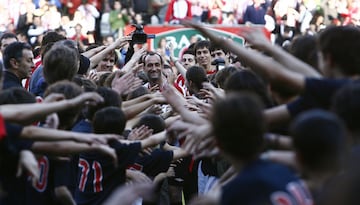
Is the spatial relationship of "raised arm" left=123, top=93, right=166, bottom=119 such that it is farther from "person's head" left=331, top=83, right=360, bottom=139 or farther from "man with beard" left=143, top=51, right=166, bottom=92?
"person's head" left=331, top=83, right=360, bottom=139

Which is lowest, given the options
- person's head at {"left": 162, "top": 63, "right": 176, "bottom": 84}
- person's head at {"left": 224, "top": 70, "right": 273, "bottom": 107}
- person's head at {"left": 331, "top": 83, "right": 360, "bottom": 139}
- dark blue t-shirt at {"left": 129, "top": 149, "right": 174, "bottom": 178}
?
person's head at {"left": 162, "top": 63, "right": 176, "bottom": 84}

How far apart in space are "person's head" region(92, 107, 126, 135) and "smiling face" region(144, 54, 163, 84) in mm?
4912

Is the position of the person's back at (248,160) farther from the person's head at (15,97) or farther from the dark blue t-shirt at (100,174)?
the dark blue t-shirt at (100,174)

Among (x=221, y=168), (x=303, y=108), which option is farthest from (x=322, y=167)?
(x=221, y=168)

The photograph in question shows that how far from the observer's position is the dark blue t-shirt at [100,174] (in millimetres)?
7887

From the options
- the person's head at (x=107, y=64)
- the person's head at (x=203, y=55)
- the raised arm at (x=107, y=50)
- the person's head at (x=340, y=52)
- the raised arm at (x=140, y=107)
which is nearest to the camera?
the person's head at (x=340, y=52)

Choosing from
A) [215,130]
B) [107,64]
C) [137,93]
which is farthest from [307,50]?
[107,64]

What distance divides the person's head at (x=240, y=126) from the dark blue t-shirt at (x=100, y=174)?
112 inches

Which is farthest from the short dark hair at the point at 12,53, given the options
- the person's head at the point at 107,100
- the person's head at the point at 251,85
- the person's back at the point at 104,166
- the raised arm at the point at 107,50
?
the person's head at the point at 251,85

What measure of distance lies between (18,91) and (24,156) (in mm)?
1059

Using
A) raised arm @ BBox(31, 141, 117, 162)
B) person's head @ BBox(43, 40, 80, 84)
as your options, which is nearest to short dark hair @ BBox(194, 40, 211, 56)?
person's head @ BBox(43, 40, 80, 84)

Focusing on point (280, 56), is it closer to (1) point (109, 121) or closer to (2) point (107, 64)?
(1) point (109, 121)

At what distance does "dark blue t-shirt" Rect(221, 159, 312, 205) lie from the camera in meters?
4.88

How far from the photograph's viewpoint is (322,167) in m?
4.80
